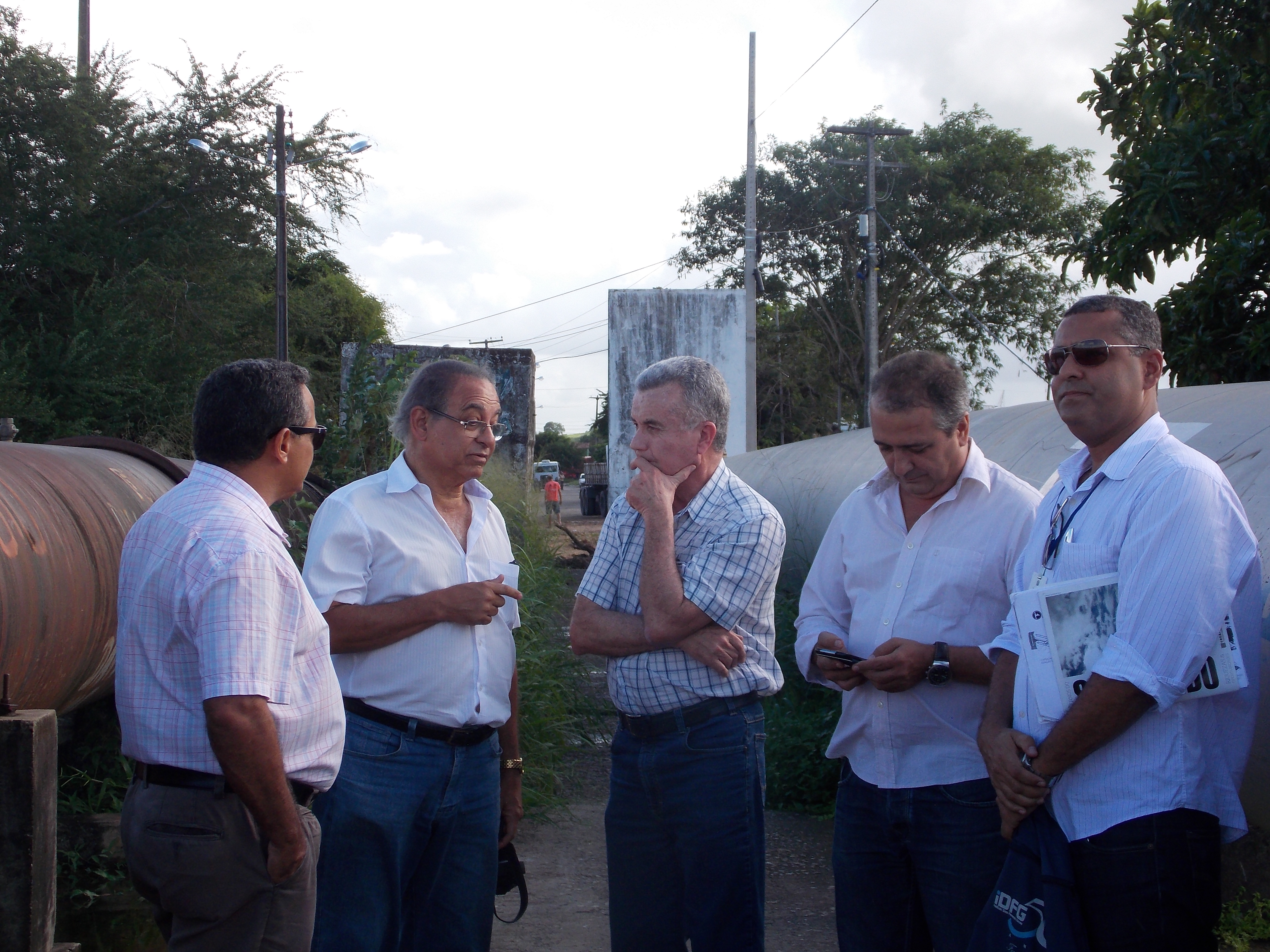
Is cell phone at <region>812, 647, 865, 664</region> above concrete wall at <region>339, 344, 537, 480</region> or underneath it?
underneath

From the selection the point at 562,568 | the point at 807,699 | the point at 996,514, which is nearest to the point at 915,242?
the point at 562,568

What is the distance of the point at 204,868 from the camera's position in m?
1.90

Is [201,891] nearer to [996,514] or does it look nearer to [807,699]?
[996,514]

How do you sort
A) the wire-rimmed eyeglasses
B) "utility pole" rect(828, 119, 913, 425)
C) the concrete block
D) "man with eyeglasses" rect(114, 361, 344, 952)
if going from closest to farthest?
"man with eyeglasses" rect(114, 361, 344, 952) → the concrete block → the wire-rimmed eyeglasses → "utility pole" rect(828, 119, 913, 425)

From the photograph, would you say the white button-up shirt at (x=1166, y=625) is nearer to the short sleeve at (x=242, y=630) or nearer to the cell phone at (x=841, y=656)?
the cell phone at (x=841, y=656)

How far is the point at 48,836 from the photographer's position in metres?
2.06

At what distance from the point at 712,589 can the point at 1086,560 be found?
761 millimetres

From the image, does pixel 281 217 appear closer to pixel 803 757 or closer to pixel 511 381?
pixel 511 381

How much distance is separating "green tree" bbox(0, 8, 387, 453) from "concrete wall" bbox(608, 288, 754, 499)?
551cm

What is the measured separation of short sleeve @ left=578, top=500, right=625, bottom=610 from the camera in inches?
102

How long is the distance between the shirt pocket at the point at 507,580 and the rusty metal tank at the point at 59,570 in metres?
1.36

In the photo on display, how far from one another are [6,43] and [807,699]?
18.6 meters

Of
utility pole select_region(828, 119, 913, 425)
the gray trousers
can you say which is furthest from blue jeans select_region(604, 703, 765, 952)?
utility pole select_region(828, 119, 913, 425)

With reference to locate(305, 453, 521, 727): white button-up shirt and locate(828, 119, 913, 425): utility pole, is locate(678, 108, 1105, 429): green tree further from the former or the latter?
locate(305, 453, 521, 727): white button-up shirt
